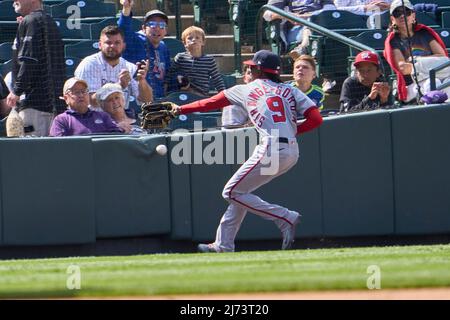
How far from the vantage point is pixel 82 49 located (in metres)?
12.6

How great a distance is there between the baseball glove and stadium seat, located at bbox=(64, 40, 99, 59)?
6.42ft

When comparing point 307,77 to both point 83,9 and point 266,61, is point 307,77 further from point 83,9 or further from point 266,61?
point 83,9

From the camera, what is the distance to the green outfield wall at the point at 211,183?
11.0 meters

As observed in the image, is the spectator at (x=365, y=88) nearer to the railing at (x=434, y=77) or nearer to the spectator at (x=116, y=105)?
the railing at (x=434, y=77)

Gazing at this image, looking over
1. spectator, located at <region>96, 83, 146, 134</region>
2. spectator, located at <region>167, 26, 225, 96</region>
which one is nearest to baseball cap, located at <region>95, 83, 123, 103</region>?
spectator, located at <region>96, 83, 146, 134</region>

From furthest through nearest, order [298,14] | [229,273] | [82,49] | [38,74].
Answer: [298,14] < [82,49] < [38,74] < [229,273]

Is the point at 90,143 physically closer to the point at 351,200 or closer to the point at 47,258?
the point at 47,258

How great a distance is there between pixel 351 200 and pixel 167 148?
180cm

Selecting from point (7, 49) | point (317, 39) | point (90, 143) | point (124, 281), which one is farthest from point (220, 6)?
point (124, 281)

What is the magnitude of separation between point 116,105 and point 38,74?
0.77 meters

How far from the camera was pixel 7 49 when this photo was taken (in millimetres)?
12703

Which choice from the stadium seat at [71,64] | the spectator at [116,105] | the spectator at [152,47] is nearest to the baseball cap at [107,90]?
the spectator at [116,105]

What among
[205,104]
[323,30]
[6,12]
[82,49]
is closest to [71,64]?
[82,49]

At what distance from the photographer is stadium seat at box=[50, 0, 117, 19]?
44.1 ft
